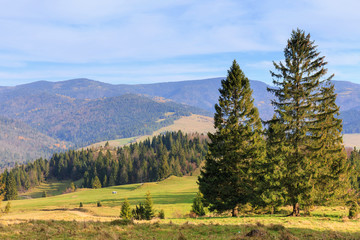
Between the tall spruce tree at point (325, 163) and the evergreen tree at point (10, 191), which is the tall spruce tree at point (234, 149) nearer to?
the tall spruce tree at point (325, 163)

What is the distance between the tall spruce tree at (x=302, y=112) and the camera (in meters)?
26.9

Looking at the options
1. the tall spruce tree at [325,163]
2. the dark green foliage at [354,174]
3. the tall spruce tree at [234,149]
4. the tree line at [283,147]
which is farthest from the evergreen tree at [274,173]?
the dark green foliage at [354,174]

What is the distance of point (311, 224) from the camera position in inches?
824

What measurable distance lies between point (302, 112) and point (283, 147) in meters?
4.25

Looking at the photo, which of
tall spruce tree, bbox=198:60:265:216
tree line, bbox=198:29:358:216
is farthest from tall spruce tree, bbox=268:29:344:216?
tall spruce tree, bbox=198:60:265:216

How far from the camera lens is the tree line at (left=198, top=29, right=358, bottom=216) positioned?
1039 inches

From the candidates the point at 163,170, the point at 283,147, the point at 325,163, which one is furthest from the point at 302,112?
the point at 163,170

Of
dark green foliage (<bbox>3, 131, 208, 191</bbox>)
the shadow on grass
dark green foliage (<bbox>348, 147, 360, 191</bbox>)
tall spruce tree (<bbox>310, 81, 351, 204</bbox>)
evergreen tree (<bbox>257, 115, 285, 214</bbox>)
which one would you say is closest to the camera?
the shadow on grass

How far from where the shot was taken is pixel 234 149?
97.5 ft

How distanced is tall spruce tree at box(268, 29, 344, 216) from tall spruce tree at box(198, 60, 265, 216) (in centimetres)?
284

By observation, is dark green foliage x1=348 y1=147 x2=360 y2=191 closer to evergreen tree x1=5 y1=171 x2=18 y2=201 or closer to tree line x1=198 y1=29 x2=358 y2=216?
tree line x1=198 y1=29 x2=358 y2=216

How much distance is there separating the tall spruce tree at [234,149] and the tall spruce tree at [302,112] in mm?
2838

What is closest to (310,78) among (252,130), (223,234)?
(252,130)

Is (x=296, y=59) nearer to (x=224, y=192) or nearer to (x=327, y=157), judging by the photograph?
(x=327, y=157)
